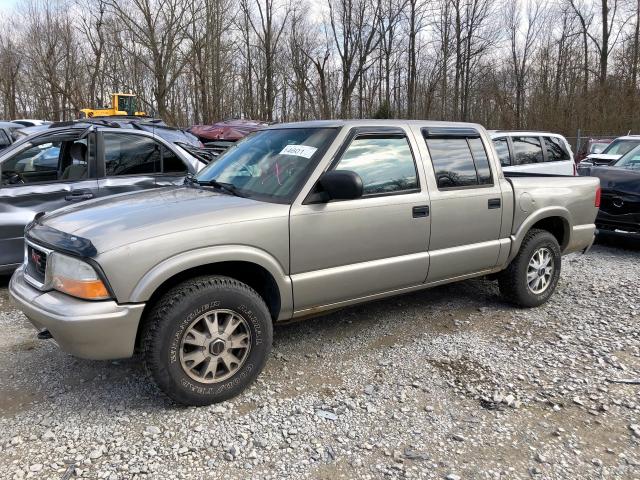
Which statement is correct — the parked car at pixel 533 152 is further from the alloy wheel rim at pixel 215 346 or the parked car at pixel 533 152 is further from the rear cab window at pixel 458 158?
the alloy wheel rim at pixel 215 346

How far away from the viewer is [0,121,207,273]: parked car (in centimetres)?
540

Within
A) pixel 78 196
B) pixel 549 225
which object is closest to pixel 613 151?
pixel 549 225

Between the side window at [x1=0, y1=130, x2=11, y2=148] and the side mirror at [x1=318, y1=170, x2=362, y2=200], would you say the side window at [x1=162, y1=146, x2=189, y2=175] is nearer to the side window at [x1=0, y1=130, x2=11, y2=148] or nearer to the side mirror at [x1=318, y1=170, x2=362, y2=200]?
the side mirror at [x1=318, y1=170, x2=362, y2=200]

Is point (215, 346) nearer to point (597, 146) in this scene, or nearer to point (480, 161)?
point (480, 161)

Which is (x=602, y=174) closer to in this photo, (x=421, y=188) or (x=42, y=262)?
(x=421, y=188)

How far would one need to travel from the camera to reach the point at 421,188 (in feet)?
13.3

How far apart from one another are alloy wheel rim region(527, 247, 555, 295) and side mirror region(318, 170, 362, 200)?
2.41 meters

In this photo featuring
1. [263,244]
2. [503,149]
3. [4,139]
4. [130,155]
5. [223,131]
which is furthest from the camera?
[223,131]

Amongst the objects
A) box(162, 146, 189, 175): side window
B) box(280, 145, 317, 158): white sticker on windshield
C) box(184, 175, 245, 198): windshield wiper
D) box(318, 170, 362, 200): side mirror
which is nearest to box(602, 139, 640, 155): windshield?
box(162, 146, 189, 175): side window

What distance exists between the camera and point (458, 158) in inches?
174

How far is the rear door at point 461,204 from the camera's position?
4160 millimetres

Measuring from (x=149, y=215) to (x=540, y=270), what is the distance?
374 cm

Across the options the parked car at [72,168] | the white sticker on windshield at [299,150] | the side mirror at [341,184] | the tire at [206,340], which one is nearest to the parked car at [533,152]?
the parked car at [72,168]

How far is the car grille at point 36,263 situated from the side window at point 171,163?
3.11m
